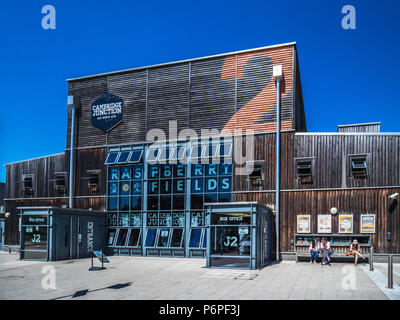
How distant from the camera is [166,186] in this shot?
79.2 feet

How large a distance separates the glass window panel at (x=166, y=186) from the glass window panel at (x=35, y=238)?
23.0ft

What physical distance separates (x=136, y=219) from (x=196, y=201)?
429 cm

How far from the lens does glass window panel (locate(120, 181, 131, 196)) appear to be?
25.1m

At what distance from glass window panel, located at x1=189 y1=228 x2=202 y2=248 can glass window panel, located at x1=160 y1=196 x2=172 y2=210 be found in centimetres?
218

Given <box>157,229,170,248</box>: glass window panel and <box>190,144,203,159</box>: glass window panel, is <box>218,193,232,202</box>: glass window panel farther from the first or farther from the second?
<box>157,229,170,248</box>: glass window panel

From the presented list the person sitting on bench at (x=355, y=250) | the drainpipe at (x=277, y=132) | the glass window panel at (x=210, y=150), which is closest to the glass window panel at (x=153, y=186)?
the glass window panel at (x=210, y=150)

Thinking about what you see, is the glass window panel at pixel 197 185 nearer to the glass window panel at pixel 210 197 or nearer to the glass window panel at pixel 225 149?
the glass window panel at pixel 210 197

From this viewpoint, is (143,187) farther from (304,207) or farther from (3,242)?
(3,242)

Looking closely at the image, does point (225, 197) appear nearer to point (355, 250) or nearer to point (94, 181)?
point (355, 250)

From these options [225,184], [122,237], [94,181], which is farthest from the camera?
[94,181]

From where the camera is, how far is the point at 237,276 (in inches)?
586

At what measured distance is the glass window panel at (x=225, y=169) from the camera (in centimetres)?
2278

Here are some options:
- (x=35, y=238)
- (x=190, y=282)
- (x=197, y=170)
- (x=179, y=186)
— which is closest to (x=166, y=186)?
(x=179, y=186)

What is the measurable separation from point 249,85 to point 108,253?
13.6 meters
